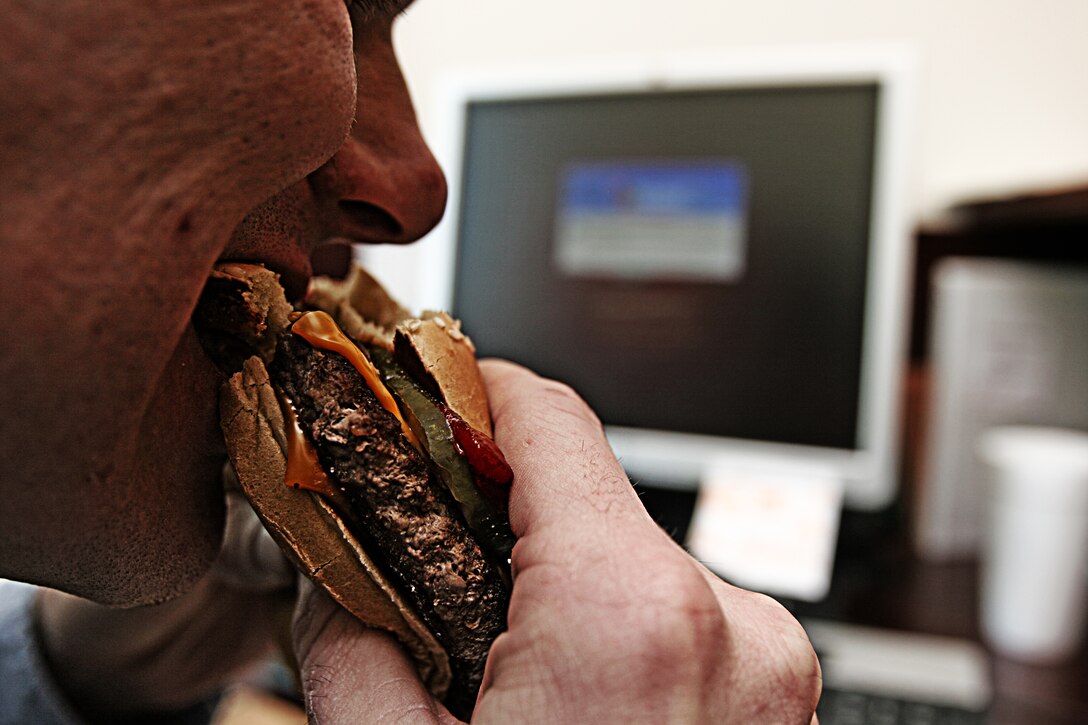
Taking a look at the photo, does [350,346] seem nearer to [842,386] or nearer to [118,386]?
[118,386]

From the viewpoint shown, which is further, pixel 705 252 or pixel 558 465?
pixel 705 252

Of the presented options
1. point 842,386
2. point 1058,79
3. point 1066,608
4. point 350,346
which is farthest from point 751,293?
point 350,346

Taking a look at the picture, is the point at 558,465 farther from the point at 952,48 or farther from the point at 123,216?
the point at 952,48

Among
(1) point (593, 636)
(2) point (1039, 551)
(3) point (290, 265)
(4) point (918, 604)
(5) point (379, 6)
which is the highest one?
(5) point (379, 6)

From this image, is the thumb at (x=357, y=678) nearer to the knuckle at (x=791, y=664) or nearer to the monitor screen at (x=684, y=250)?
the knuckle at (x=791, y=664)

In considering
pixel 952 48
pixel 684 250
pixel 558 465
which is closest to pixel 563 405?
pixel 558 465

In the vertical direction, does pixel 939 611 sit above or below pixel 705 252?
below

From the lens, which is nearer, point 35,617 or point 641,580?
point 641,580
